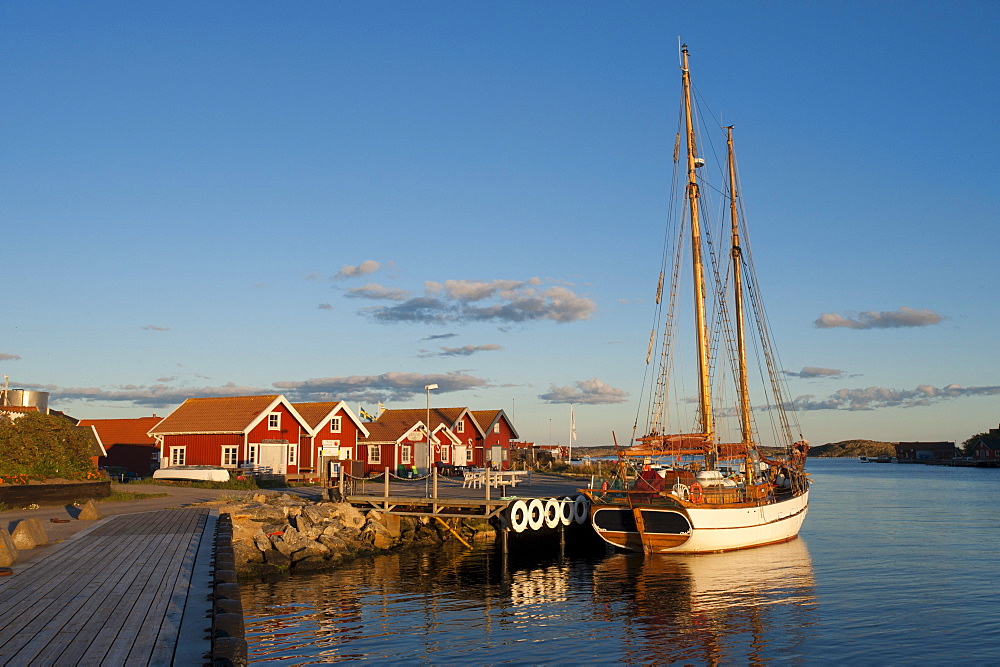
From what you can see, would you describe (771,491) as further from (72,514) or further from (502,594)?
(72,514)

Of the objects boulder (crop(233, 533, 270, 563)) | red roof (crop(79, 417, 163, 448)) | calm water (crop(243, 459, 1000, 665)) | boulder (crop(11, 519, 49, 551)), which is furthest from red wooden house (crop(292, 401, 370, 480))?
boulder (crop(11, 519, 49, 551))

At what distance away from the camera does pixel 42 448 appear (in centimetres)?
3419

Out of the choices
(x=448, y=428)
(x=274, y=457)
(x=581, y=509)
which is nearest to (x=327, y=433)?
(x=274, y=457)

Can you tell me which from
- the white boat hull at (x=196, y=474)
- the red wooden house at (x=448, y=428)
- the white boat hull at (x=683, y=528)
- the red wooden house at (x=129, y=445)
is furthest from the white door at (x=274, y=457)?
the white boat hull at (x=683, y=528)

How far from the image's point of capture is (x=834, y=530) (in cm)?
4553

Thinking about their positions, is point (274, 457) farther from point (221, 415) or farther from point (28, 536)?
point (28, 536)

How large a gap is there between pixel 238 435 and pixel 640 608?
3752cm

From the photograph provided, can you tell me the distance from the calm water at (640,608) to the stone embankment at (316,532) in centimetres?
137

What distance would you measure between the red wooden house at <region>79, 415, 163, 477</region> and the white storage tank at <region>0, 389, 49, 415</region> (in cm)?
421

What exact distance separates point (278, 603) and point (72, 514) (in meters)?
10.6

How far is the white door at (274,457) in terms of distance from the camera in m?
54.6

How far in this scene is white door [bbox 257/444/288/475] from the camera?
54562 mm

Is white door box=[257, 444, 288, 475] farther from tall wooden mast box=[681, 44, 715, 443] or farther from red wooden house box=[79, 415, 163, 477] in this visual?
tall wooden mast box=[681, 44, 715, 443]

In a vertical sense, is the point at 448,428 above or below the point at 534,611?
above
